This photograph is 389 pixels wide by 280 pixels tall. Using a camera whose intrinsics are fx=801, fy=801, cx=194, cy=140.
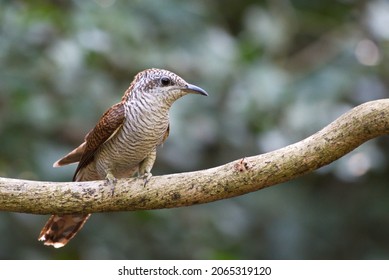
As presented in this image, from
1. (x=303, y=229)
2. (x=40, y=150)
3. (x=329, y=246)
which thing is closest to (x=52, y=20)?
(x=40, y=150)

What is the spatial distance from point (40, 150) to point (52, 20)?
3.40 feet

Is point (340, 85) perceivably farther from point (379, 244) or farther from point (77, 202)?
point (77, 202)

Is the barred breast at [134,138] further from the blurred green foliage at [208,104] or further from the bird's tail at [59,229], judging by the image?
the blurred green foliage at [208,104]

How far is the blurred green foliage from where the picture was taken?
632 centimetres

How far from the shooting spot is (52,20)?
632 centimetres

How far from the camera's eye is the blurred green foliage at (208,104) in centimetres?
632

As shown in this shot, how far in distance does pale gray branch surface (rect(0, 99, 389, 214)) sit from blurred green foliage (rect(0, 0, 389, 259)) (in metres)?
2.13

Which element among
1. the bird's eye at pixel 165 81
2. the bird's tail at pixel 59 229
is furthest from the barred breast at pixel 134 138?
the bird's tail at pixel 59 229

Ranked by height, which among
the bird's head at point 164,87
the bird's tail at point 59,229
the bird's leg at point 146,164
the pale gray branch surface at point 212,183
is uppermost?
the bird's head at point 164,87

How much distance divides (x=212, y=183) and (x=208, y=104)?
124 inches

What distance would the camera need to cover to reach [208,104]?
6.96 meters

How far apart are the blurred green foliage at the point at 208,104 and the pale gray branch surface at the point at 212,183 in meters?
2.13

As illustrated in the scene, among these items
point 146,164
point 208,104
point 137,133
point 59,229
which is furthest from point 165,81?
point 208,104

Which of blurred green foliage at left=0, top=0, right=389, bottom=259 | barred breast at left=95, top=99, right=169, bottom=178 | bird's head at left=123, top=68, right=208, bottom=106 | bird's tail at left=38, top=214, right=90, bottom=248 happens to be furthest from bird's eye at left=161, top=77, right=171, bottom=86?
blurred green foliage at left=0, top=0, right=389, bottom=259
